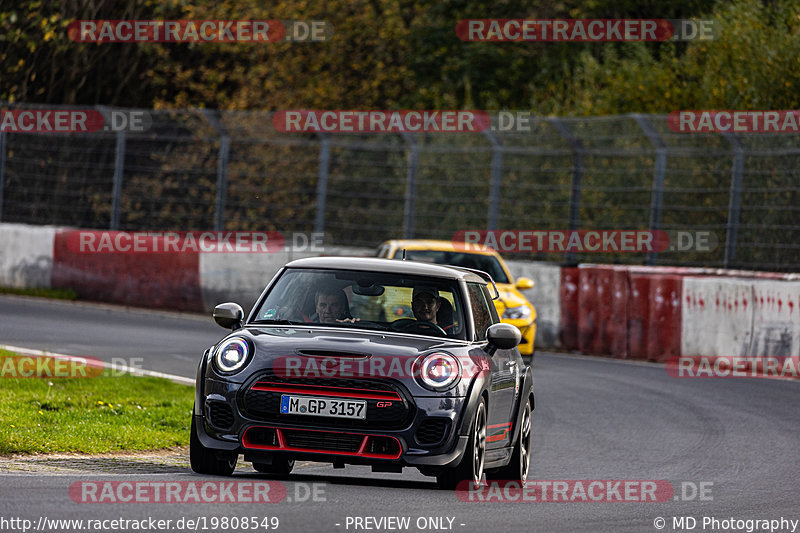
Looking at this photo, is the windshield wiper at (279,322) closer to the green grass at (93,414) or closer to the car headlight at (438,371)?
the car headlight at (438,371)

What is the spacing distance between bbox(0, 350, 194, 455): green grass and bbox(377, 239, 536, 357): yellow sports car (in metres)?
4.45

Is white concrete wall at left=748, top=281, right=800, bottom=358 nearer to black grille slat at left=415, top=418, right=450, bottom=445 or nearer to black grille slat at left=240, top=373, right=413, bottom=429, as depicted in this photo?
black grille slat at left=415, top=418, right=450, bottom=445

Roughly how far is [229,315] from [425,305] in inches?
47.3

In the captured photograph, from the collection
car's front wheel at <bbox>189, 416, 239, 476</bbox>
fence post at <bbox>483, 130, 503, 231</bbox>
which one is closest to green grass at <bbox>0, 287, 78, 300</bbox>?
fence post at <bbox>483, 130, 503, 231</bbox>

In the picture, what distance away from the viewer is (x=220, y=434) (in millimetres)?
8945

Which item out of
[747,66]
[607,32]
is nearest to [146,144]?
[747,66]

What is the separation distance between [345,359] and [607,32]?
27.2 metres

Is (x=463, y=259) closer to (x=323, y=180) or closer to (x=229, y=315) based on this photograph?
(x=323, y=180)

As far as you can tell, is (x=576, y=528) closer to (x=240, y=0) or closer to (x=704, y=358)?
(x=704, y=358)

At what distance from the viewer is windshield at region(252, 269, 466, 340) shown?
9.67 m

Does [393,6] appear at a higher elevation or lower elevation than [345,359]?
higher

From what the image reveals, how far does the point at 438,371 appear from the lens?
895 cm

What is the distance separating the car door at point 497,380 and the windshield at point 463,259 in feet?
26.2

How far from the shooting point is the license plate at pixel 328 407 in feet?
28.8
